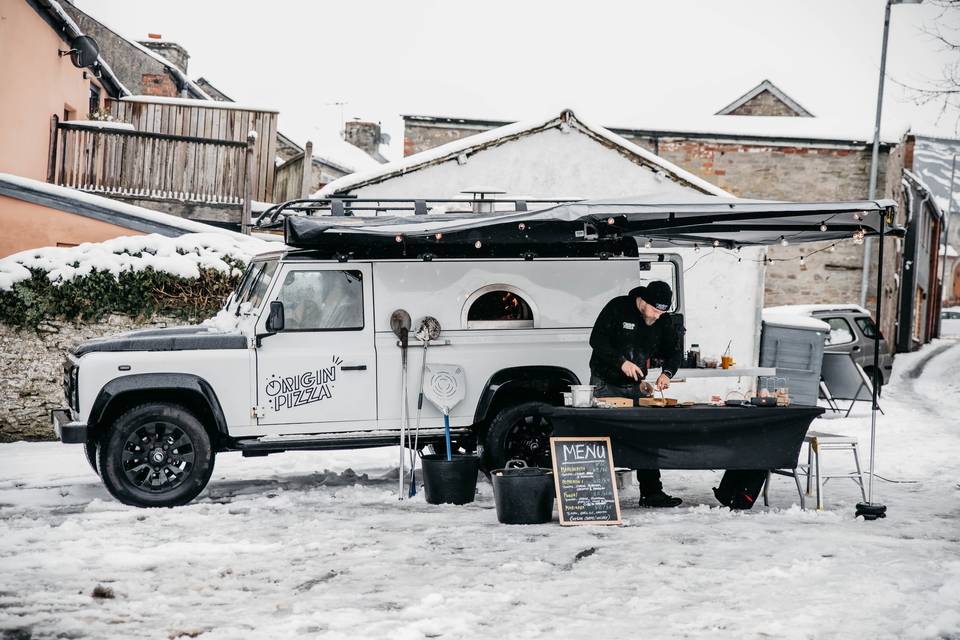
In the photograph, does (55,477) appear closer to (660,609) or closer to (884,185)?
(660,609)

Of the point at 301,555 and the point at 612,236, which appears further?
the point at 612,236

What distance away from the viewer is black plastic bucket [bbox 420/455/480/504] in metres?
8.08

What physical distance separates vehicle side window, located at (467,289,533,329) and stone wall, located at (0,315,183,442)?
5.10 metres

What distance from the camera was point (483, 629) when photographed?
4.89 meters

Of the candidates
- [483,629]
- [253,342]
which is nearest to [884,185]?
[253,342]

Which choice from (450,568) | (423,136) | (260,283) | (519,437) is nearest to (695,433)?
(519,437)

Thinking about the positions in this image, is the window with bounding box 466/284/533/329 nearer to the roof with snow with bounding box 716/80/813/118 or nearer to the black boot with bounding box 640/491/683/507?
the black boot with bounding box 640/491/683/507

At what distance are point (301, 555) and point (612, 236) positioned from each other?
416 centimetres

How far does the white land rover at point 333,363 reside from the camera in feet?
26.0

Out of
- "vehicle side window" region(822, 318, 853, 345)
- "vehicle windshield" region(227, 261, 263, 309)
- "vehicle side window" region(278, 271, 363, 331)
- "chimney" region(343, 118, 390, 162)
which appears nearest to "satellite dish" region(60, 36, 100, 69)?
"vehicle windshield" region(227, 261, 263, 309)

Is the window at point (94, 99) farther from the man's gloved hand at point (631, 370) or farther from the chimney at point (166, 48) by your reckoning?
the man's gloved hand at point (631, 370)

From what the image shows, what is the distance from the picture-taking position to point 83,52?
62.9 feet

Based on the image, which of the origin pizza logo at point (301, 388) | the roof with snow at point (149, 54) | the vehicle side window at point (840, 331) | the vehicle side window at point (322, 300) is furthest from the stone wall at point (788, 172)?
the origin pizza logo at point (301, 388)

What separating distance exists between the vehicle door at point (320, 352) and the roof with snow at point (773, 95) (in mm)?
22543
